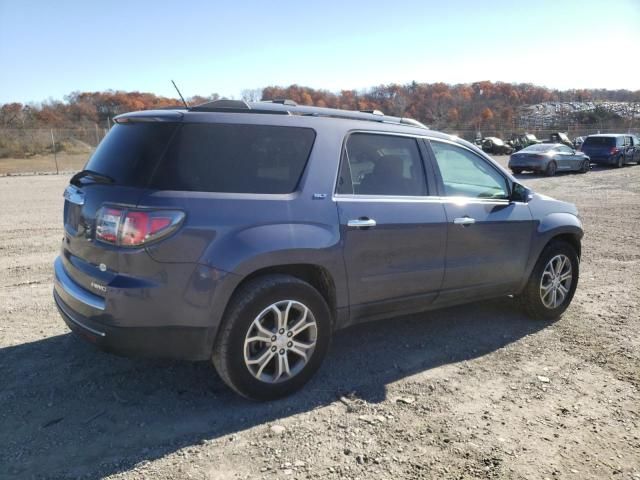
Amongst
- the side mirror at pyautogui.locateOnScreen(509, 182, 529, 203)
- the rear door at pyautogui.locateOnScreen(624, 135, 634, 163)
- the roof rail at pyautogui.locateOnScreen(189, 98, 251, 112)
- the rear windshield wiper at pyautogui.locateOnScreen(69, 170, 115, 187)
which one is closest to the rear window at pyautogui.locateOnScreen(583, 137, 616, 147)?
the rear door at pyautogui.locateOnScreen(624, 135, 634, 163)

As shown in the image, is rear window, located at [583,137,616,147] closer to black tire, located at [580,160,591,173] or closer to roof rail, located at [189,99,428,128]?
black tire, located at [580,160,591,173]

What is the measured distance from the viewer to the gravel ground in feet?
9.15

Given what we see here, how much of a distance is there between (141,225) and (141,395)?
1279 mm

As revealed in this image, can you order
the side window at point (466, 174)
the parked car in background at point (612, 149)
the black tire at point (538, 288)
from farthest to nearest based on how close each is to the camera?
the parked car in background at point (612, 149) < the black tire at point (538, 288) < the side window at point (466, 174)

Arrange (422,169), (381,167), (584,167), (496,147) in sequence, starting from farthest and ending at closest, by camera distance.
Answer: (496,147), (584,167), (422,169), (381,167)

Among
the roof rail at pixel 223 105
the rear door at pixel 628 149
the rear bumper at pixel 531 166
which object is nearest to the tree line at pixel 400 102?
the roof rail at pixel 223 105

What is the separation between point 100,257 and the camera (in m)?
3.04

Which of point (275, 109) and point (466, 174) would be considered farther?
point (466, 174)

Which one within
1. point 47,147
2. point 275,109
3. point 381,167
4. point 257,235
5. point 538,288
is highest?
point 47,147

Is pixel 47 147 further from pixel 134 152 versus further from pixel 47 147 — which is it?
pixel 134 152

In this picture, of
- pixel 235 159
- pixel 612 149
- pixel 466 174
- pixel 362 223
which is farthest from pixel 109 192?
pixel 612 149

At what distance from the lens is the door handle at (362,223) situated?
3551 millimetres

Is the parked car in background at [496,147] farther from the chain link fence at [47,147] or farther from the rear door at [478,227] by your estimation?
the rear door at [478,227]

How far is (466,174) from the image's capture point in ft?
15.4
